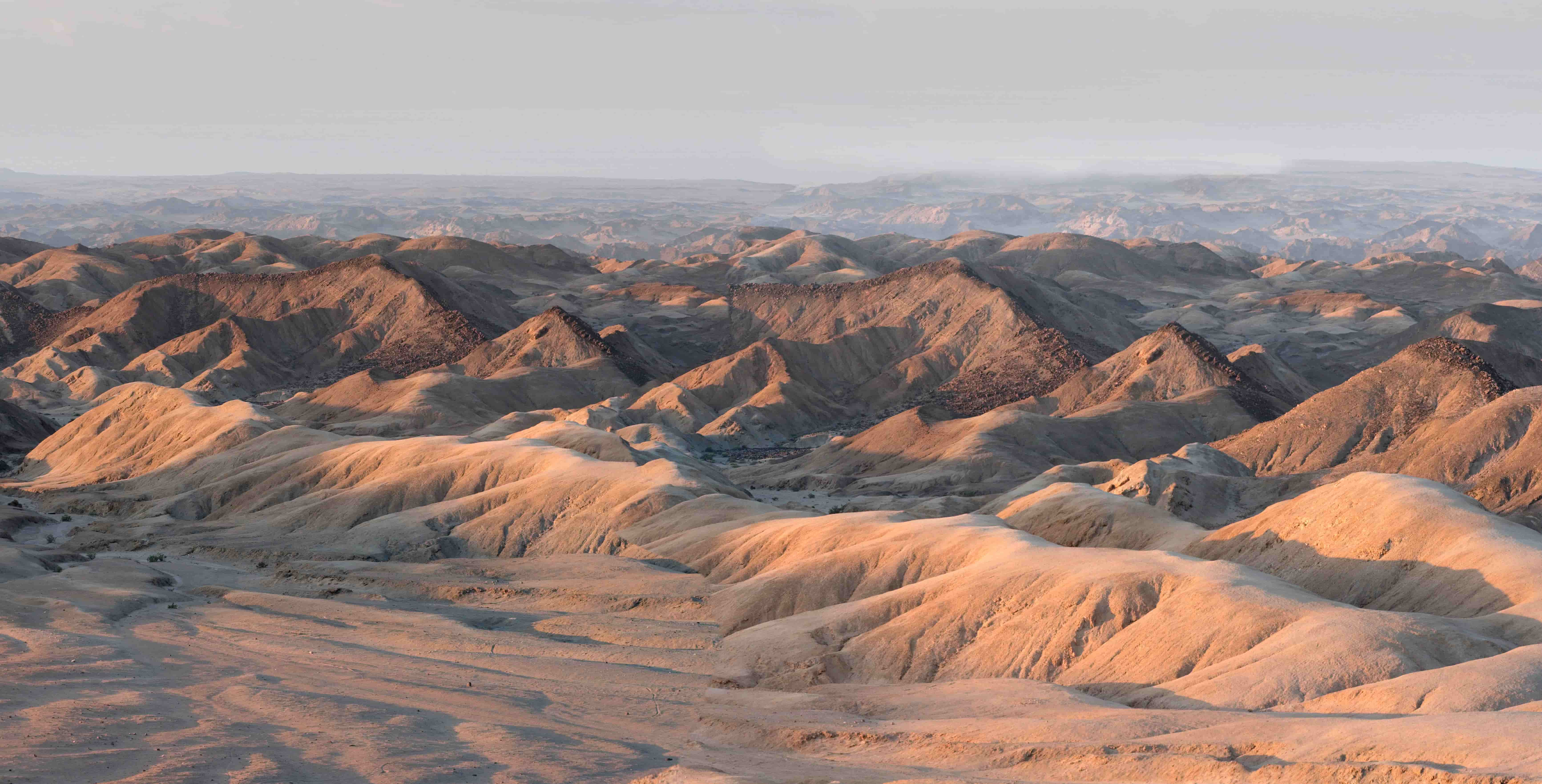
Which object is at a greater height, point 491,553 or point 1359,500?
point 1359,500

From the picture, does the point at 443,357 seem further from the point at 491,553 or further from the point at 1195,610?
the point at 1195,610

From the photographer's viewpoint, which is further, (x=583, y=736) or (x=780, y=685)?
(x=780, y=685)

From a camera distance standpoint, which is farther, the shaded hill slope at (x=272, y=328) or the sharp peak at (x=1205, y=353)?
the shaded hill slope at (x=272, y=328)

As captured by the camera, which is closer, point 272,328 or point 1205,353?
point 1205,353

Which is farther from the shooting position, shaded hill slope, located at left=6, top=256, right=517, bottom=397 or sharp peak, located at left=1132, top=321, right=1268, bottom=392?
shaded hill slope, located at left=6, top=256, right=517, bottom=397

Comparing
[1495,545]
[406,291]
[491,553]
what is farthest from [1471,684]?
[406,291]

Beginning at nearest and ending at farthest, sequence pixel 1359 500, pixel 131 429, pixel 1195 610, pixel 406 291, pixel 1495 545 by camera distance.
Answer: pixel 1195 610 → pixel 1495 545 → pixel 1359 500 → pixel 131 429 → pixel 406 291

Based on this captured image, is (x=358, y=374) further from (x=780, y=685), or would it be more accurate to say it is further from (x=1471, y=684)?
(x=1471, y=684)

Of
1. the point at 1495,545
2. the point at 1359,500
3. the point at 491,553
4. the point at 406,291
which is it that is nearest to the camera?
the point at 1495,545

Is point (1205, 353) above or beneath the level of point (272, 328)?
above
